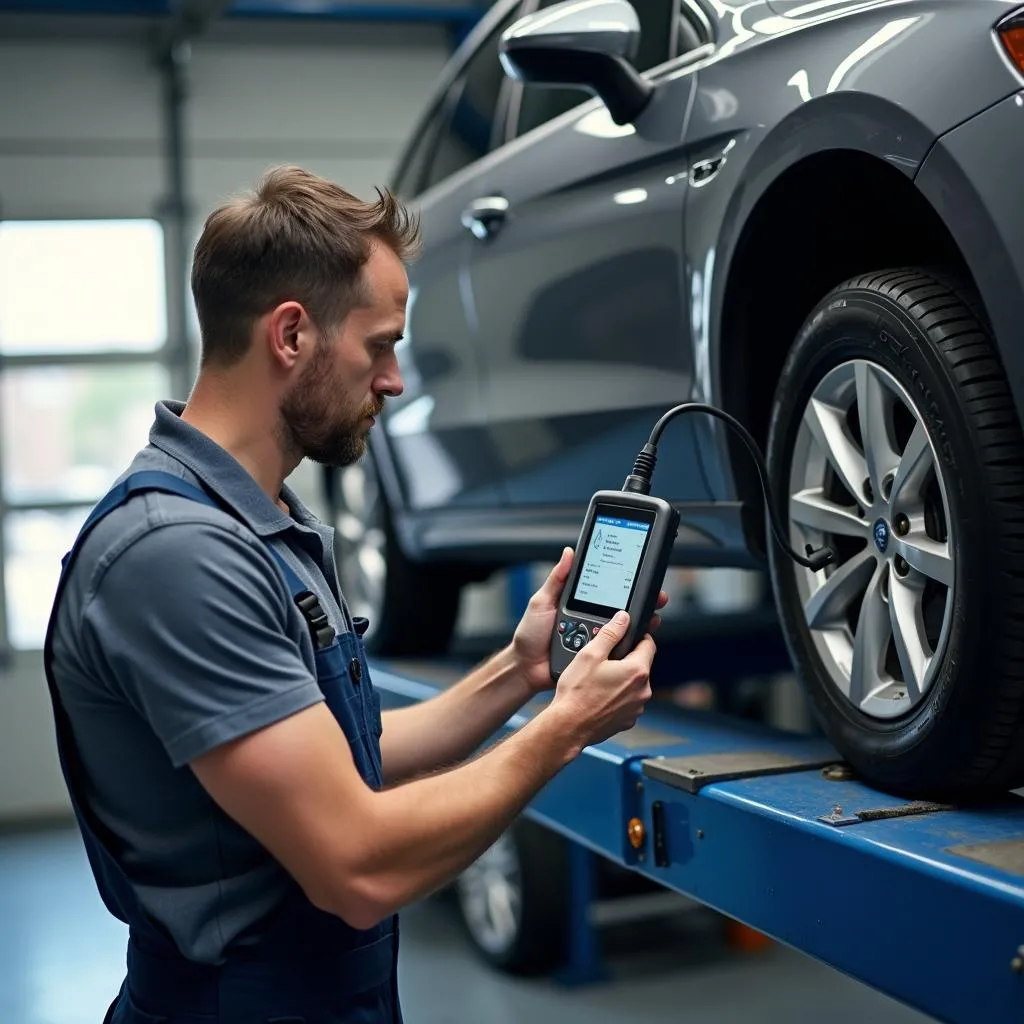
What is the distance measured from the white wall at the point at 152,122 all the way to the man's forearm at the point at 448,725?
5.45 metres

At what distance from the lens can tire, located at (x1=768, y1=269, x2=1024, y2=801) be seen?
57.1 inches

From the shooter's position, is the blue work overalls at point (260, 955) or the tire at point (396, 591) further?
the tire at point (396, 591)

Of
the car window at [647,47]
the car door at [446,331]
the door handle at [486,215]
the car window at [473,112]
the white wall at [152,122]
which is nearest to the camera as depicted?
the car window at [647,47]

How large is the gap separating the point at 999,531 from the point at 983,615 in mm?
88

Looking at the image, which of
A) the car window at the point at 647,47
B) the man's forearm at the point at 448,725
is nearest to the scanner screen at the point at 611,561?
the man's forearm at the point at 448,725

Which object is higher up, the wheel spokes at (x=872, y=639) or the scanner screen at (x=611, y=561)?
the scanner screen at (x=611, y=561)

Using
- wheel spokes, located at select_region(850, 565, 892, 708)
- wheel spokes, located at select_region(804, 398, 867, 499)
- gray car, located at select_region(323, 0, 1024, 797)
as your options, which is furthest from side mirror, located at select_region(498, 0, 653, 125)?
wheel spokes, located at select_region(850, 565, 892, 708)

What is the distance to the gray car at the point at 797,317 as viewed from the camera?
1.45 m

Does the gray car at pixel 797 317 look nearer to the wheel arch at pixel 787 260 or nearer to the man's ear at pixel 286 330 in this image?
the wheel arch at pixel 787 260

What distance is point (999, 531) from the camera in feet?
4.71

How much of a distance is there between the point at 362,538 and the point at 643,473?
2.10m

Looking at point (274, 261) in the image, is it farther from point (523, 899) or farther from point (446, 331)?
point (523, 899)

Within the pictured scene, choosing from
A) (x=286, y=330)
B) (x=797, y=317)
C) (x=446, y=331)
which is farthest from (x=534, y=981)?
(x=286, y=330)

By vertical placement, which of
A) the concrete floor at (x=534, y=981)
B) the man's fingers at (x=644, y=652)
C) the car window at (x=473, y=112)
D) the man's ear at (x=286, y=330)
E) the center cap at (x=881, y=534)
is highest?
the car window at (x=473, y=112)
